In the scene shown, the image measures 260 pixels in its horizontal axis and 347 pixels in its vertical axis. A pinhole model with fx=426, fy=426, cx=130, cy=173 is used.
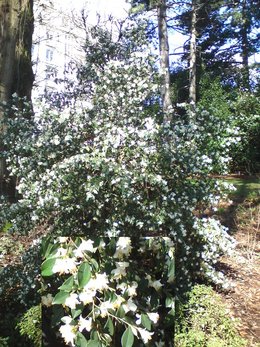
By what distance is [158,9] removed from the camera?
49.4ft

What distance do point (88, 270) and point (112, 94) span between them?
208 cm

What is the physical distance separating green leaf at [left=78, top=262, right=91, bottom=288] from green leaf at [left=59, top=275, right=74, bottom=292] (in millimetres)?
49

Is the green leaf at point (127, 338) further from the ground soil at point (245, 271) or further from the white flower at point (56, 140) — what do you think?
the ground soil at point (245, 271)

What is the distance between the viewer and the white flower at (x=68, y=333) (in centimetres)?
229

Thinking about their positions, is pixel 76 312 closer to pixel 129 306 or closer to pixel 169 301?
pixel 129 306

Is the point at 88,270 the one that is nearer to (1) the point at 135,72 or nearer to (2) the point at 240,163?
(1) the point at 135,72

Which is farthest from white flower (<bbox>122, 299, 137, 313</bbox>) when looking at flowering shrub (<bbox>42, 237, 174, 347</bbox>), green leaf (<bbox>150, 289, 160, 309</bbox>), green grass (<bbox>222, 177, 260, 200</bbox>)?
green grass (<bbox>222, 177, 260, 200</bbox>)

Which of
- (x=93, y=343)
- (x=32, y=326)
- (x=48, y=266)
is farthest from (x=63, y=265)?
(x=32, y=326)

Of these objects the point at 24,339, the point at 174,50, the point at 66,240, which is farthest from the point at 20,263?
the point at 174,50

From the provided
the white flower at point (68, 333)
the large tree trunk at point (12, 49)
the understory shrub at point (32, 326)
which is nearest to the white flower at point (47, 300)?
the white flower at point (68, 333)

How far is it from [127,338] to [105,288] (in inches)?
11.3

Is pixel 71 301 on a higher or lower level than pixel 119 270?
lower

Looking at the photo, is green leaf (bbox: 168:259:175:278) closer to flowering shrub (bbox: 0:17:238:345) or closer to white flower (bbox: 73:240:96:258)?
flowering shrub (bbox: 0:17:238:345)

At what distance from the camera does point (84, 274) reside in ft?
7.39
